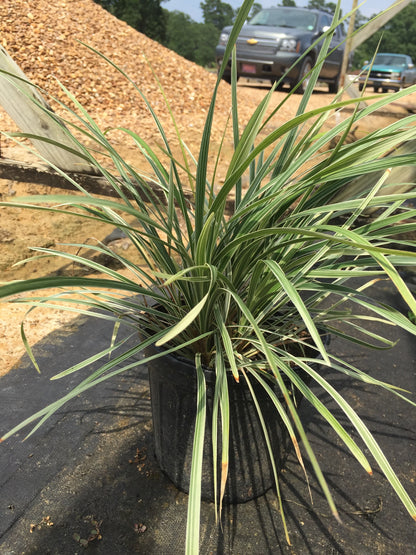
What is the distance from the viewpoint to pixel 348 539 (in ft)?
4.17

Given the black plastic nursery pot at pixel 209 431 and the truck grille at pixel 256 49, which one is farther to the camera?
the truck grille at pixel 256 49

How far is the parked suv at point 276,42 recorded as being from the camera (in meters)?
8.50

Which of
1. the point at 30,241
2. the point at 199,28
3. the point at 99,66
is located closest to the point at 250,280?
the point at 30,241

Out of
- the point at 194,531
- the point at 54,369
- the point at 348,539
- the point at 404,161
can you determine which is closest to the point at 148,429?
the point at 54,369

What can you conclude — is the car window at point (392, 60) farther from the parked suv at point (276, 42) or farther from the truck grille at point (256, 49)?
the truck grille at point (256, 49)

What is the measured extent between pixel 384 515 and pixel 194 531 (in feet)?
2.61

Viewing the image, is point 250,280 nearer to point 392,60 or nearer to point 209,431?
point 209,431

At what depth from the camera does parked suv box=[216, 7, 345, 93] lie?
8500 millimetres

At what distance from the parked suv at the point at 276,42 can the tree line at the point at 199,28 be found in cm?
659

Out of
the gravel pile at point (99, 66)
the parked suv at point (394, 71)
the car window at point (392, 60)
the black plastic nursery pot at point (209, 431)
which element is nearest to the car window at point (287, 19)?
the gravel pile at point (99, 66)

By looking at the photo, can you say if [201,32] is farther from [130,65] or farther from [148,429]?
[148,429]

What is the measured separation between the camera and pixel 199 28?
171ft

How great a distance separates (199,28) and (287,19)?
4881 centimetres

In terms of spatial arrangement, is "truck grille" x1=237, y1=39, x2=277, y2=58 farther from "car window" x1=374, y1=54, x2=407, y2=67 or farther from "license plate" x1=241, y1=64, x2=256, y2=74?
"car window" x1=374, y1=54, x2=407, y2=67
